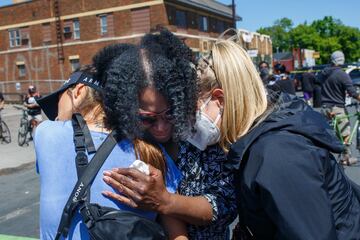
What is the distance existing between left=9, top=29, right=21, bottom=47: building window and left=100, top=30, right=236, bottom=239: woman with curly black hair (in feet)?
135

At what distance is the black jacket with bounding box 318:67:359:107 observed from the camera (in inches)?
314

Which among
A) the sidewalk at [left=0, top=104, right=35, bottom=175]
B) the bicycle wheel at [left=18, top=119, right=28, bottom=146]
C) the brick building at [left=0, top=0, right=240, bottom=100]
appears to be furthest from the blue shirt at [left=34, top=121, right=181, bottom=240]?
the brick building at [left=0, top=0, right=240, bottom=100]

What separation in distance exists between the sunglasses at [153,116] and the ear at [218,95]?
240 mm

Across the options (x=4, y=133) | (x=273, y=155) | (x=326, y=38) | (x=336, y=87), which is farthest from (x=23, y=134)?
(x=326, y=38)

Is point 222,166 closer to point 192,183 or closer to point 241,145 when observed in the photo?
point 192,183

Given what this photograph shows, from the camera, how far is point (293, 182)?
4.70 feet

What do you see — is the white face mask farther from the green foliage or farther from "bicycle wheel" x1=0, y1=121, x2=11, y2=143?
the green foliage

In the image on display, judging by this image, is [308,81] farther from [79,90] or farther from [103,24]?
[103,24]

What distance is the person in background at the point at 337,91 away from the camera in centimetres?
795

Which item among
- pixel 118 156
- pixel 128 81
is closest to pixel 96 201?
pixel 118 156

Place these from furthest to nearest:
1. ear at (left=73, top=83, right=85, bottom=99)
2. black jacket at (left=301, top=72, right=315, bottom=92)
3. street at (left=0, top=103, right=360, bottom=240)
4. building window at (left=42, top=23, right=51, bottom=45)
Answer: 1. building window at (left=42, top=23, right=51, bottom=45)
2. black jacket at (left=301, top=72, right=315, bottom=92)
3. street at (left=0, top=103, right=360, bottom=240)
4. ear at (left=73, top=83, right=85, bottom=99)

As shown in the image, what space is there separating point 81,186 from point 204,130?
0.61m

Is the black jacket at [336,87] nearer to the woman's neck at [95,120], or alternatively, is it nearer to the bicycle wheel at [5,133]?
the woman's neck at [95,120]

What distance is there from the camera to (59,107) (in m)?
2.12
